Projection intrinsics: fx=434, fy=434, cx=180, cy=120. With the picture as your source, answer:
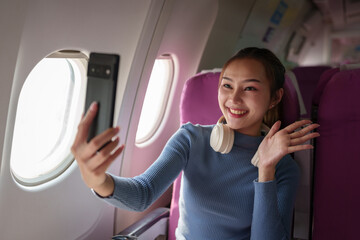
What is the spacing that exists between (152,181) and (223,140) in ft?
1.23

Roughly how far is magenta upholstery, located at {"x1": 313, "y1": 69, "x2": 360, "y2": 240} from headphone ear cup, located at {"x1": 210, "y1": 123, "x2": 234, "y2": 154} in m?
0.53

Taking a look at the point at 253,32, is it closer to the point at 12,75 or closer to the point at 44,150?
the point at 44,150

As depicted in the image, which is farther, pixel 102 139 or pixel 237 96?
pixel 237 96

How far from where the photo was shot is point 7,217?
5.90ft

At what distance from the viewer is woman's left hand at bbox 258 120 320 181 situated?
1.65 metres

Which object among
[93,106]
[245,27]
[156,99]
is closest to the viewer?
[93,106]

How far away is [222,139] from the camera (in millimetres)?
1860

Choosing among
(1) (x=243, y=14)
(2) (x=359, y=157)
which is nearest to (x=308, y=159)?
(2) (x=359, y=157)

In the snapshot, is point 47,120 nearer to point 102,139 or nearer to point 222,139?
point 222,139

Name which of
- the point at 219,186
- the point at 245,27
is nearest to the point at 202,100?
the point at 219,186

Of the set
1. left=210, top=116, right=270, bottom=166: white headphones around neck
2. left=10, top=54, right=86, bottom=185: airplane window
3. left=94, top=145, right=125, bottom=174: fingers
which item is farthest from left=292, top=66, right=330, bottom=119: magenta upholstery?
left=94, top=145, right=125, bottom=174: fingers

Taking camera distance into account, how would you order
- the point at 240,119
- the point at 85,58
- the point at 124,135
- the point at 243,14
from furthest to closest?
the point at 243,14 < the point at 124,135 < the point at 85,58 < the point at 240,119

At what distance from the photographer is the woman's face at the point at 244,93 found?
73.8 inches

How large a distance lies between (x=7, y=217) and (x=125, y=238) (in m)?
0.53
